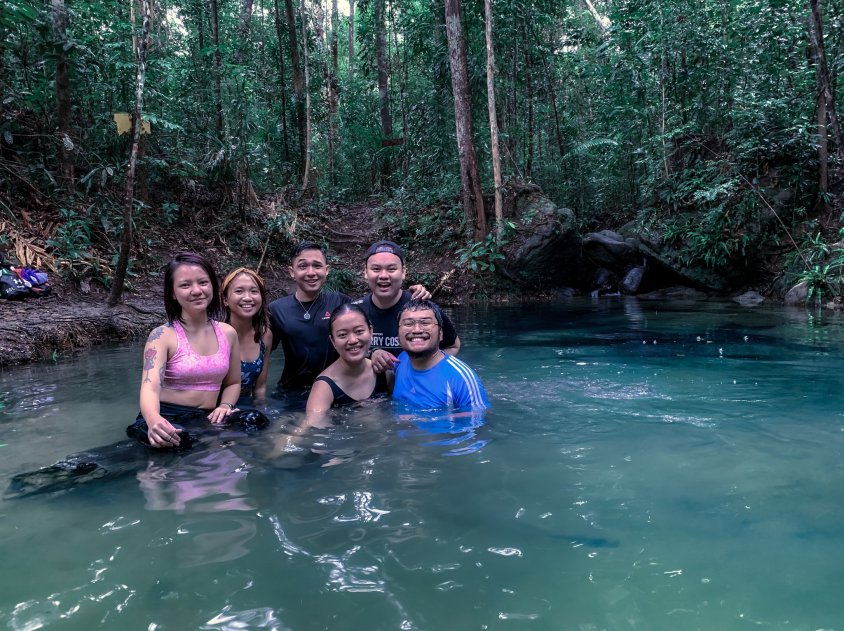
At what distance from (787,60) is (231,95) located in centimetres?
1218

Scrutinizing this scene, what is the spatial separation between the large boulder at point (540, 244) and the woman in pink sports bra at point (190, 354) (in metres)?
10.3

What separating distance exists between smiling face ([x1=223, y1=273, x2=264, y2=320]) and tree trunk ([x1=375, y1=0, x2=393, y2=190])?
1511 centimetres

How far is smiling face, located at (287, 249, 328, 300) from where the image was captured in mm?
4691

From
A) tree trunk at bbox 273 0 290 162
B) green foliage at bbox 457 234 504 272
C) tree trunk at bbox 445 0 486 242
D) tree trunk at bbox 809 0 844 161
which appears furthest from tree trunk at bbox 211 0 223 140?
tree trunk at bbox 809 0 844 161

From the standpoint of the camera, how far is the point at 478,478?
9.23 feet

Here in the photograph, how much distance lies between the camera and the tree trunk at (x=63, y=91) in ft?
31.7

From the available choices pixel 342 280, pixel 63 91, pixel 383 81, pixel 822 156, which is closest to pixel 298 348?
pixel 342 280

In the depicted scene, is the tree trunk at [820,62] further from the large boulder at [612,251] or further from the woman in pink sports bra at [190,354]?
the woman in pink sports bra at [190,354]

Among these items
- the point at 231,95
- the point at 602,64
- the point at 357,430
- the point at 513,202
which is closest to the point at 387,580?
the point at 357,430

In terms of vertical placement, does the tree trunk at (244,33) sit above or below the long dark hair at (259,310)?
above

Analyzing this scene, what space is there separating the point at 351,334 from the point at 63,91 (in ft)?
30.1

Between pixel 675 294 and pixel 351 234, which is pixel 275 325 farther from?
pixel 675 294

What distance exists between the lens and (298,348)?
490cm

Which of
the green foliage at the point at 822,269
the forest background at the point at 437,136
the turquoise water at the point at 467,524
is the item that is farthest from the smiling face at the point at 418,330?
the green foliage at the point at 822,269
